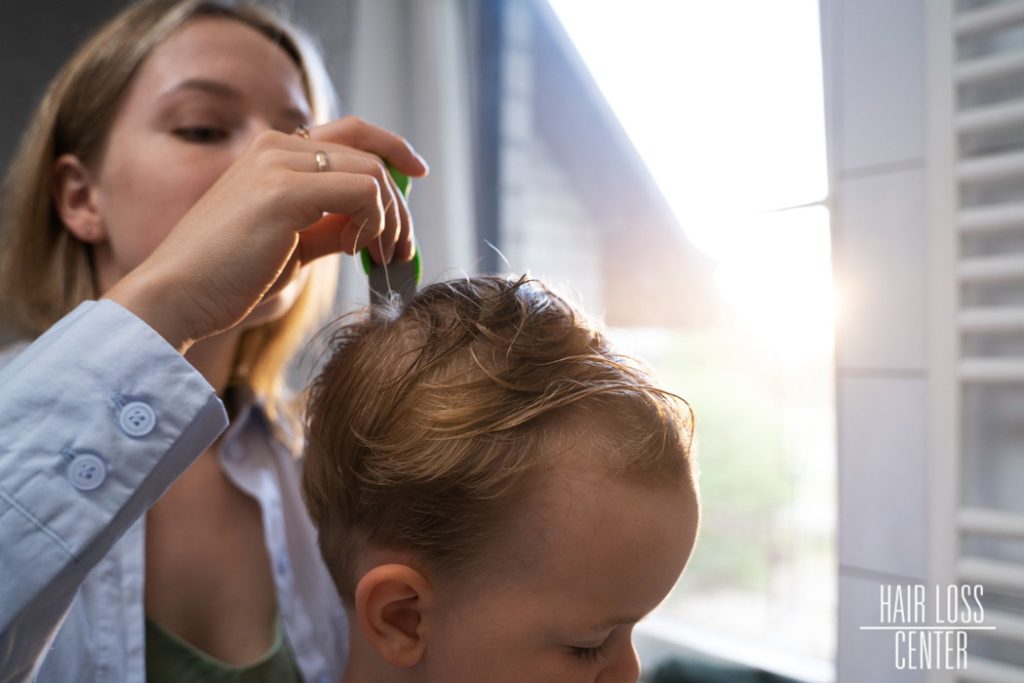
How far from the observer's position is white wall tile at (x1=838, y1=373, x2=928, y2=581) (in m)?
0.89

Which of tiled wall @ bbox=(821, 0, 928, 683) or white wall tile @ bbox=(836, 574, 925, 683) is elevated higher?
tiled wall @ bbox=(821, 0, 928, 683)

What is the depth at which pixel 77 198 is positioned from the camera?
945 mm

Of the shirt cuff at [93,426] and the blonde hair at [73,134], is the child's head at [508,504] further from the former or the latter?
the blonde hair at [73,134]

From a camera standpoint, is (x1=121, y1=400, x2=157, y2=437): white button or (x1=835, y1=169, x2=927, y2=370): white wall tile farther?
(x1=835, y1=169, x2=927, y2=370): white wall tile

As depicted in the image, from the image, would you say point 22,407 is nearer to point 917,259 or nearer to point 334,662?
point 334,662

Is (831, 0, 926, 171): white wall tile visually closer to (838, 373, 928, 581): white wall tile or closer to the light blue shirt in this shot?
(838, 373, 928, 581): white wall tile

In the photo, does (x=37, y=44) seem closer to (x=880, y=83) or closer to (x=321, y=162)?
(x=321, y=162)

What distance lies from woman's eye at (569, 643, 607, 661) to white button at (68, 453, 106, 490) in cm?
43

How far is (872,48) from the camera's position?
3.01ft

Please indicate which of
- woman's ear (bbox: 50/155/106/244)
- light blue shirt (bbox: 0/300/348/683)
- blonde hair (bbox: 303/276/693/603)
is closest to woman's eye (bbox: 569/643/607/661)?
blonde hair (bbox: 303/276/693/603)

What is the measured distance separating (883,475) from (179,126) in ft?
3.17

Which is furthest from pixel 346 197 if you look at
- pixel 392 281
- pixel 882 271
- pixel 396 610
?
pixel 882 271

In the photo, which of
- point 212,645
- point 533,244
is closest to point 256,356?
point 212,645

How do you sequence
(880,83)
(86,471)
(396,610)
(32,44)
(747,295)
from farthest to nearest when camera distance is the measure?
(747,295), (32,44), (880,83), (396,610), (86,471)
